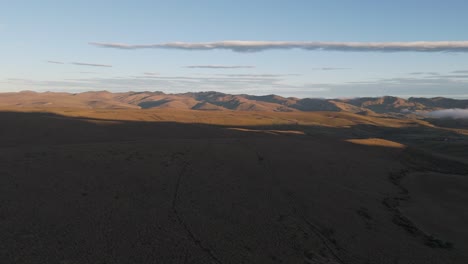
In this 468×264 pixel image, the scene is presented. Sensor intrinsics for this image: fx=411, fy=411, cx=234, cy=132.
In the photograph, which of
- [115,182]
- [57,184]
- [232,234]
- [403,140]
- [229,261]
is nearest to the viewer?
[229,261]

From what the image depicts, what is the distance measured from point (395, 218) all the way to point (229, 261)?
62.9 ft

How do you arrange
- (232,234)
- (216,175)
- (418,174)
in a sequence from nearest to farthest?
(232,234)
(216,175)
(418,174)

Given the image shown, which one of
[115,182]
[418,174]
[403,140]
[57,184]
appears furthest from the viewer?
[403,140]

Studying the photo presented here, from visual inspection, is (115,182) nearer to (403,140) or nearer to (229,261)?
(229,261)

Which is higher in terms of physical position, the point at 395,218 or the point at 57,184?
the point at 57,184

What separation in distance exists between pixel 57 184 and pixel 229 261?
17173mm

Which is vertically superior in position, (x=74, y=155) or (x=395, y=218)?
(x=74, y=155)

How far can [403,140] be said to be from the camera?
148 metres

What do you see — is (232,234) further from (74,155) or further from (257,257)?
(74,155)

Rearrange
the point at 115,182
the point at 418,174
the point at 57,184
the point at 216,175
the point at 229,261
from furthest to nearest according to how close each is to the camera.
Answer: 1. the point at 418,174
2. the point at 216,175
3. the point at 115,182
4. the point at 57,184
5. the point at 229,261

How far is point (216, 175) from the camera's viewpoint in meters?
40.3

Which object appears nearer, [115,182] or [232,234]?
[232,234]

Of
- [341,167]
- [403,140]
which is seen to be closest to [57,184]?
[341,167]

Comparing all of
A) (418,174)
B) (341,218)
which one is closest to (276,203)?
(341,218)
